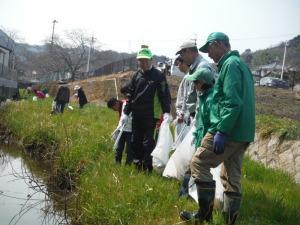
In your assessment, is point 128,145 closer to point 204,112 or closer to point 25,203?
point 25,203

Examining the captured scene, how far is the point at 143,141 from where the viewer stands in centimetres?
616

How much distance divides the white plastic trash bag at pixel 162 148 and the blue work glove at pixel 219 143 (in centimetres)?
225

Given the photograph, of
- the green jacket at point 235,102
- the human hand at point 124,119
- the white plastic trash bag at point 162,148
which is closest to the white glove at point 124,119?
the human hand at point 124,119

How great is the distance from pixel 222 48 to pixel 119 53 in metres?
77.0

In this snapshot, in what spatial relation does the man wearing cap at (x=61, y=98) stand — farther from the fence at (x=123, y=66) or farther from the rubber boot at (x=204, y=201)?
the fence at (x=123, y=66)

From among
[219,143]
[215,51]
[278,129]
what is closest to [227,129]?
[219,143]

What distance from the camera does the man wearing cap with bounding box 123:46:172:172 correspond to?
6039 mm

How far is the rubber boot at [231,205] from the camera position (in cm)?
414

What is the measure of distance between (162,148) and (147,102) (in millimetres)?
683

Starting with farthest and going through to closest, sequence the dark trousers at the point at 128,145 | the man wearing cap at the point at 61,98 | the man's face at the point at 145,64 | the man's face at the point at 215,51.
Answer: the man wearing cap at the point at 61,98
the dark trousers at the point at 128,145
the man's face at the point at 145,64
the man's face at the point at 215,51

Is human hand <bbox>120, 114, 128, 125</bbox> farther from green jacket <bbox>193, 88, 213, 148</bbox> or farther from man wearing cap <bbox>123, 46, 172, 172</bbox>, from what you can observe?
green jacket <bbox>193, 88, 213, 148</bbox>

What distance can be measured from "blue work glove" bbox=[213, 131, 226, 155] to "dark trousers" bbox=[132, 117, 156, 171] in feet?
7.68

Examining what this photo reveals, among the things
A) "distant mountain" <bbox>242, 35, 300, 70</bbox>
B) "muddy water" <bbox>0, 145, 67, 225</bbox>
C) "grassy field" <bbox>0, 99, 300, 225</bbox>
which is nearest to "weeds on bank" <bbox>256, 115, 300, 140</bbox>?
"grassy field" <bbox>0, 99, 300, 225</bbox>

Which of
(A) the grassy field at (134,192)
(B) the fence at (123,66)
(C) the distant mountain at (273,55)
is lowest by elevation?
(A) the grassy field at (134,192)
